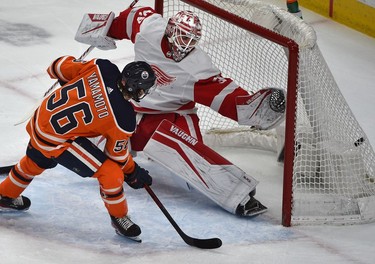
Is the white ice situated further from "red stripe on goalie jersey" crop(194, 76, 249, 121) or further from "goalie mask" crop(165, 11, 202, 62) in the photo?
"goalie mask" crop(165, 11, 202, 62)

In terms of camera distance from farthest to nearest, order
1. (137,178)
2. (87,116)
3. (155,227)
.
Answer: (155,227) → (137,178) → (87,116)

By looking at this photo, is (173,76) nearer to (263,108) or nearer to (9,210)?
(263,108)

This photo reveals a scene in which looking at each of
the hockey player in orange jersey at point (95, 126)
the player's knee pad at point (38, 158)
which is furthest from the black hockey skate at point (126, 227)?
the player's knee pad at point (38, 158)

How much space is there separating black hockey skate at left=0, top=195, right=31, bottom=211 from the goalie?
1.99 ft

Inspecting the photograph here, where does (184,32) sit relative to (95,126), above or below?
above

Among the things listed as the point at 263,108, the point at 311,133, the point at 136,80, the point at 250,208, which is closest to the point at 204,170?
the point at 250,208

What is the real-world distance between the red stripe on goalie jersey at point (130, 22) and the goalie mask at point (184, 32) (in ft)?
0.85

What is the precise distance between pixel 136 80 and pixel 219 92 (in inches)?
24.0

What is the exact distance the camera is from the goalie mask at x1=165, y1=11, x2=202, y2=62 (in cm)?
420

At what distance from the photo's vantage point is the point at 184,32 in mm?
4203

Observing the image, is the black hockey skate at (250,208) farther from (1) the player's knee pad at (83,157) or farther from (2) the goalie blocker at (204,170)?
(1) the player's knee pad at (83,157)

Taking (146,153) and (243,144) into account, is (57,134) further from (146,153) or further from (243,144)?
(243,144)

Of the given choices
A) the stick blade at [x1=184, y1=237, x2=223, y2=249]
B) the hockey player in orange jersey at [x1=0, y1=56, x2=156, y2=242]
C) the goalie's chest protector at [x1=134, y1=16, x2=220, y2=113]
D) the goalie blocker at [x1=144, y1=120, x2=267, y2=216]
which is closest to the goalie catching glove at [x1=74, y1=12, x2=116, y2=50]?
the goalie's chest protector at [x1=134, y1=16, x2=220, y2=113]

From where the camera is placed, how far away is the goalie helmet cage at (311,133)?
162 inches
